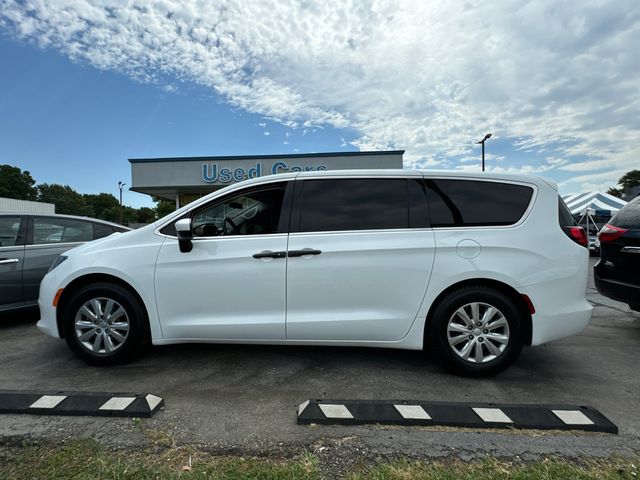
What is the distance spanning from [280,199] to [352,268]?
901 millimetres

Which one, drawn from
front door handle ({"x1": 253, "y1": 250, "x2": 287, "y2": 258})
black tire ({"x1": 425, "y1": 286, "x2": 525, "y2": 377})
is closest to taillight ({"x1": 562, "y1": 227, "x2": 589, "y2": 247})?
black tire ({"x1": 425, "y1": 286, "x2": 525, "y2": 377})

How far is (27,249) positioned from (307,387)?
13.7ft

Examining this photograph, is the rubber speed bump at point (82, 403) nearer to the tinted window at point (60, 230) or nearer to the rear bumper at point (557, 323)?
the tinted window at point (60, 230)

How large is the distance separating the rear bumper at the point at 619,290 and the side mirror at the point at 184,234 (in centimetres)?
445

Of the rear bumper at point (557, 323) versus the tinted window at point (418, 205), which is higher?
the tinted window at point (418, 205)

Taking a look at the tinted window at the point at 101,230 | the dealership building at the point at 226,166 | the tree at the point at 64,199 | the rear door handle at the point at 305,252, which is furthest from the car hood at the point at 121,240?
the tree at the point at 64,199

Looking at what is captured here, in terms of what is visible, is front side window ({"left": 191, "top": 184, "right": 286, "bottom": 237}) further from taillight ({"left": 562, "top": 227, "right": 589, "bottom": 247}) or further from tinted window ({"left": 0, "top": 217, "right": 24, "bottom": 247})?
tinted window ({"left": 0, "top": 217, "right": 24, "bottom": 247})

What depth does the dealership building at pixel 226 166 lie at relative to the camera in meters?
17.6

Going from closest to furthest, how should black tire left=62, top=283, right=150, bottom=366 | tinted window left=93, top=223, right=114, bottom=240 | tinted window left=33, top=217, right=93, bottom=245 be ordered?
black tire left=62, top=283, right=150, bottom=366 < tinted window left=33, top=217, right=93, bottom=245 < tinted window left=93, top=223, right=114, bottom=240

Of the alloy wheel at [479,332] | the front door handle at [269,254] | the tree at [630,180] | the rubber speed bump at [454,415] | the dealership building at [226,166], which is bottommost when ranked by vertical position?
the rubber speed bump at [454,415]

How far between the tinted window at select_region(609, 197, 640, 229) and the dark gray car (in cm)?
690

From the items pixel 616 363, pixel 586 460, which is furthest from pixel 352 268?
pixel 616 363

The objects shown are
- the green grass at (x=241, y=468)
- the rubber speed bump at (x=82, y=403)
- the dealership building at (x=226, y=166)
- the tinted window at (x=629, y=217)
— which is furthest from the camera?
the dealership building at (x=226, y=166)

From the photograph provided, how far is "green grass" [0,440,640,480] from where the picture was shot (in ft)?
6.12
